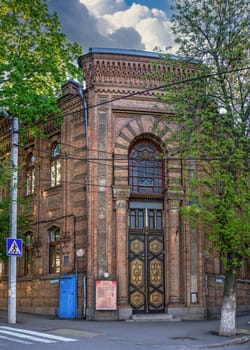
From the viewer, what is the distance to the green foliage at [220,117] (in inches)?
677

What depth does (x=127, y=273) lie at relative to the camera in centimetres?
2294

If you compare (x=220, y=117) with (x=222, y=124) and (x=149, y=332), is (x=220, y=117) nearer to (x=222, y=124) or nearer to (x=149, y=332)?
(x=222, y=124)

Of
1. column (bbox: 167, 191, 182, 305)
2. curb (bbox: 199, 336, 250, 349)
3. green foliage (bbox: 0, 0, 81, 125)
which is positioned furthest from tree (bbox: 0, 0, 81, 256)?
curb (bbox: 199, 336, 250, 349)

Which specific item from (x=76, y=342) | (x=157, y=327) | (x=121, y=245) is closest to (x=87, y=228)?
(x=121, y=245)

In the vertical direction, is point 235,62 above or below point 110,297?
above

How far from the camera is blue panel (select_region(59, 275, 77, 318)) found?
22.8 m

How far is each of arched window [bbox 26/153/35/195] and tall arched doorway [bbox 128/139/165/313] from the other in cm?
595

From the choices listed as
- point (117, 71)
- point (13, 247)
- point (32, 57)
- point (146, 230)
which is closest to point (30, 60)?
point (32, 57)

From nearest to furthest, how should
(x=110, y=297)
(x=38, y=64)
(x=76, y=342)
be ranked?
(x=76, y=342) < (x=38, y=64) < (x=110, y=297)

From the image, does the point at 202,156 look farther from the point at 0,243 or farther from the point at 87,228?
the point at 0,243

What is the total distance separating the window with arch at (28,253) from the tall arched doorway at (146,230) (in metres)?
5.92

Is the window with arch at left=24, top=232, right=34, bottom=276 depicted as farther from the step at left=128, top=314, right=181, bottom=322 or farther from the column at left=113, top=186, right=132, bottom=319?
the step at left=128, top=314, right=181, bottom=322

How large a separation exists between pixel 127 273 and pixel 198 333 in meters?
6.00

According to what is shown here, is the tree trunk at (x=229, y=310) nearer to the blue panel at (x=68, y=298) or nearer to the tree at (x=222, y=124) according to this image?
the tree at (x=222, y=124)
